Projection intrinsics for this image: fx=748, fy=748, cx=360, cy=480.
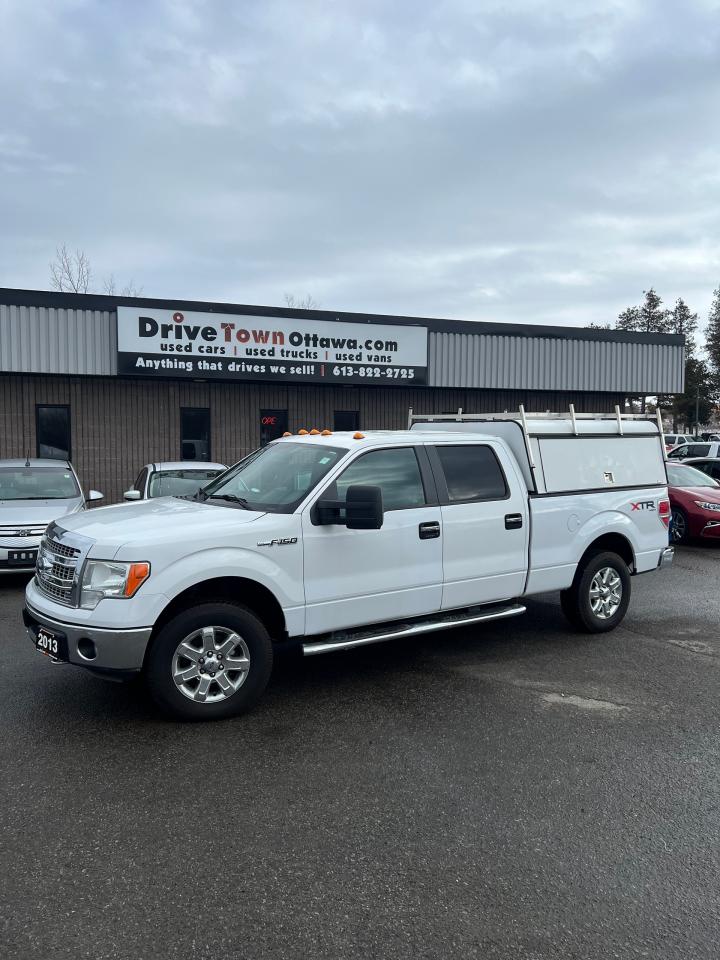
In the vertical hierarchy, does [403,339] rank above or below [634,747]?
above

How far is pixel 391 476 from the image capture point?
5.85m

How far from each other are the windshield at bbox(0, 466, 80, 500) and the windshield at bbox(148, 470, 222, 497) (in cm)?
115

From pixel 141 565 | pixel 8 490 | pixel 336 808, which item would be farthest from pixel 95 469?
pixel 336 808

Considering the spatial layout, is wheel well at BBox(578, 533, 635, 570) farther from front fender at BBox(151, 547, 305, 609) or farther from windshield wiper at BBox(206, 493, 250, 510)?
windshield wiper at BBox(206, 493, 250, 510)

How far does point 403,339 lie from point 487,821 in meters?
14.9

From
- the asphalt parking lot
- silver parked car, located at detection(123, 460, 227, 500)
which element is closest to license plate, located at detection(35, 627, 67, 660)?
the asphalt parking lot

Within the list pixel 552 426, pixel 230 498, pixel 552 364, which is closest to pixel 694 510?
pixel 552 426

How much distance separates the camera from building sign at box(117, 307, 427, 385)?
1570 cm

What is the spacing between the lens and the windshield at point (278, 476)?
5.46 meters

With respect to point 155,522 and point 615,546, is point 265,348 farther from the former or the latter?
point 155,522

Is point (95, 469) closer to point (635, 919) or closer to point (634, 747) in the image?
point (634, 747)

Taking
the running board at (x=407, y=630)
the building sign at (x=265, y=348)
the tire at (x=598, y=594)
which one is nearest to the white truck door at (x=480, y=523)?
the running board at (x=407, y=630)

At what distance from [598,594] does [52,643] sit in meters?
4.87

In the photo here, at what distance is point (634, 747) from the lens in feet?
14.9
